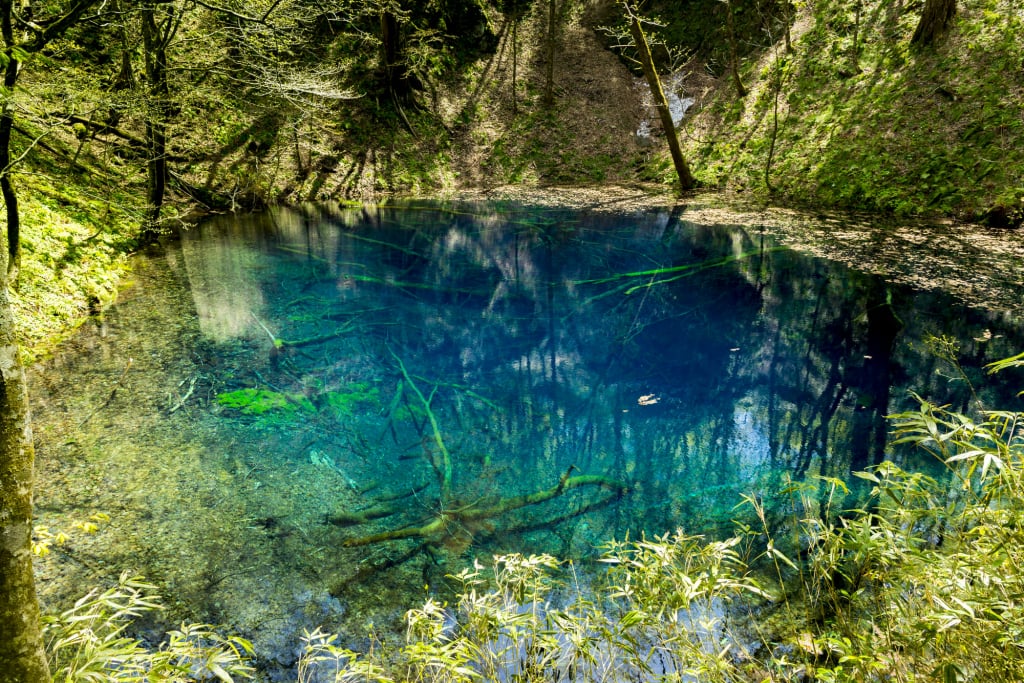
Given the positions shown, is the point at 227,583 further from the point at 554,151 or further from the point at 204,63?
the point at 554,151

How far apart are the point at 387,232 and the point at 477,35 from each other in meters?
11.5

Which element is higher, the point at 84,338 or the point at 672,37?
the point at 672,37

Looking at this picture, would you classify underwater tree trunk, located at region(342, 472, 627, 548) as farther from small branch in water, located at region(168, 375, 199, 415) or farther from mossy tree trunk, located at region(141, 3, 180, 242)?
mossy tree trunk, located at region(141, 3, 180, 242)

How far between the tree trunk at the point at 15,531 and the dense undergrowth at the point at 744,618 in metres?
0.14

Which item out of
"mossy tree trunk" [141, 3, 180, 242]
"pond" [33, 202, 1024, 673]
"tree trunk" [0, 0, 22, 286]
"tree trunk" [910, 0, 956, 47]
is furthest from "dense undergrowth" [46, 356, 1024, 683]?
"tree trunk" [910, 0, 956, 47]

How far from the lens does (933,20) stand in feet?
41.1

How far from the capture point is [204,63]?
35.2ft

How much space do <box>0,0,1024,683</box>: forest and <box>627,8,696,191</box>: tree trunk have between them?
0.33ft

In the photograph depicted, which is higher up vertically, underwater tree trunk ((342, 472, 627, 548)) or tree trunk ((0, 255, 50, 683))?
tree trunk ((0, 255, 50, 683))

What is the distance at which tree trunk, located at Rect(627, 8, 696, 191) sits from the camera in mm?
13445

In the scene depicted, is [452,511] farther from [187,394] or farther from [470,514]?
[187,394]

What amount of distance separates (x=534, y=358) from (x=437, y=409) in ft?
5.17

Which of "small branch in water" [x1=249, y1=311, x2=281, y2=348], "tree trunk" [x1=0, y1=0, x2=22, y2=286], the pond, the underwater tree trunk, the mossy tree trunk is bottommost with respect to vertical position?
the underwater tree trunk

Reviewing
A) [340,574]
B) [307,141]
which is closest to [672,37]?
[307,141]
